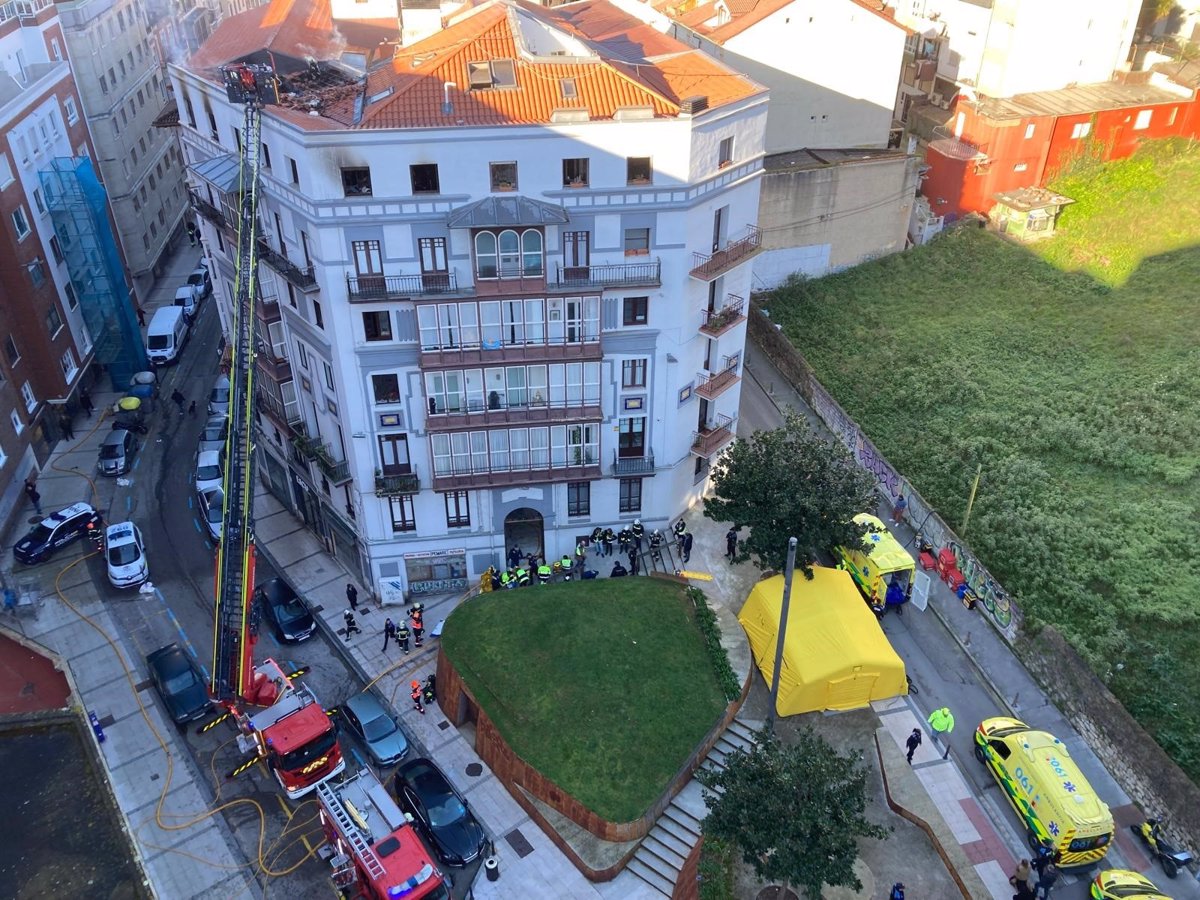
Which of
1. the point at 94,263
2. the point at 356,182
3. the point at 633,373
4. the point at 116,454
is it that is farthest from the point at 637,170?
the point at 94,263

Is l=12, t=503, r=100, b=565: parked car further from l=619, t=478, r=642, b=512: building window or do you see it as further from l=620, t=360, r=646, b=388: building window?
l=620, t=360, r=646, b=388: building window

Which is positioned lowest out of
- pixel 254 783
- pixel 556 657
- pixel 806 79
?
pixel 254 783

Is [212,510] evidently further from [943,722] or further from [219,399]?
[943,722]

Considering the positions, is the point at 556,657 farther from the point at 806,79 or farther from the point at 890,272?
the point at 806,79

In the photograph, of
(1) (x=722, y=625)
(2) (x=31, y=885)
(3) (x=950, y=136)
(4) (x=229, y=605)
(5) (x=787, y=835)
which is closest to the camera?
(5) (x=787, y=835)

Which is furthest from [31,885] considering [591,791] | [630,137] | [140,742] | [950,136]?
[950,136]

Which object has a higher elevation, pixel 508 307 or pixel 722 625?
pixel 508 307

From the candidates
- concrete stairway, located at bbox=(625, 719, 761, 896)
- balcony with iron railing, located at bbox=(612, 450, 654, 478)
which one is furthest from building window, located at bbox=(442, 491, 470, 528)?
concrete stairway, located at bbox=(625, 719, 761, 896)
